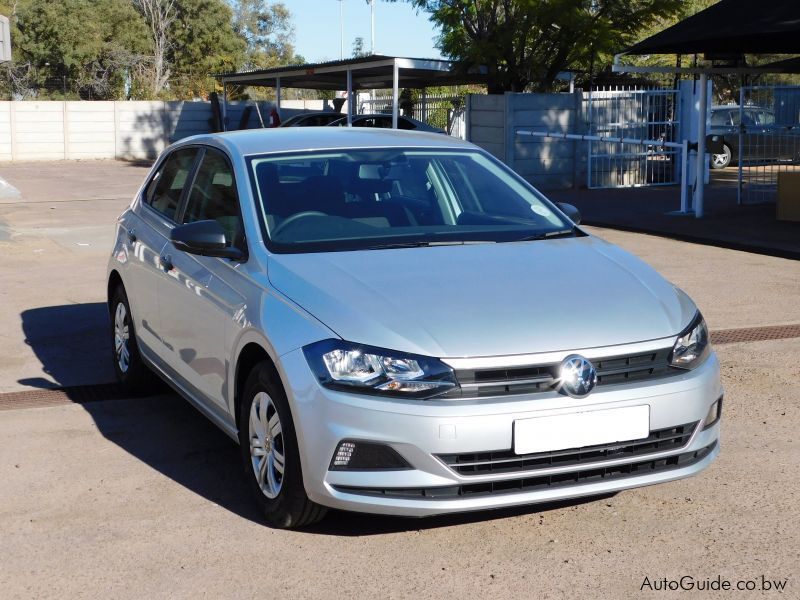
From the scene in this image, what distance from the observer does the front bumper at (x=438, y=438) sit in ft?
12.9

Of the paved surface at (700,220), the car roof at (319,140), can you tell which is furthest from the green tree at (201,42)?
the car roof at (319,140)

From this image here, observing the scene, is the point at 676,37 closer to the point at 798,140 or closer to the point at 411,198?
the point at 798,140

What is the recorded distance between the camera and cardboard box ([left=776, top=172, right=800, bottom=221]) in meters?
15.1

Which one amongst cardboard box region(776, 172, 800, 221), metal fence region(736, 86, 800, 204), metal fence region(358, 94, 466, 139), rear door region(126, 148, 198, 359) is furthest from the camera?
metal fence region(358, 94, 466, 139)

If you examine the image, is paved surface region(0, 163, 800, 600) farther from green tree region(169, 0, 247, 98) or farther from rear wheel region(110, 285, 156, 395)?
green tree region(169, 0, 247, 98)

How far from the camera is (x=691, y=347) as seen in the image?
14.5 feet

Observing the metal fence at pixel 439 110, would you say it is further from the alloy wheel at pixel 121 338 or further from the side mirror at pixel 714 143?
the alloy wheel at pixel 121 338

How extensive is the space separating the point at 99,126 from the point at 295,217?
113 feet

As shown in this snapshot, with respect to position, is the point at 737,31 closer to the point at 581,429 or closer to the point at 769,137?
the point at 769,137

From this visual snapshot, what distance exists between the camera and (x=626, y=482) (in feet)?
13.8

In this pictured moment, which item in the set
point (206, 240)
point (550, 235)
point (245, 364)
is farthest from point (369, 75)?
point (245, 364)

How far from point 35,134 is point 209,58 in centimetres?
2776

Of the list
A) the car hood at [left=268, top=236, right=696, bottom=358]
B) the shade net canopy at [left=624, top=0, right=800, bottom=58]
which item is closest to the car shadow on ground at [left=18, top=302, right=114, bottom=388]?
the car hood at [left=268, top=236, right=696, bottom=358]

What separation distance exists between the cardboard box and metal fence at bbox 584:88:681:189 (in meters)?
7.16
